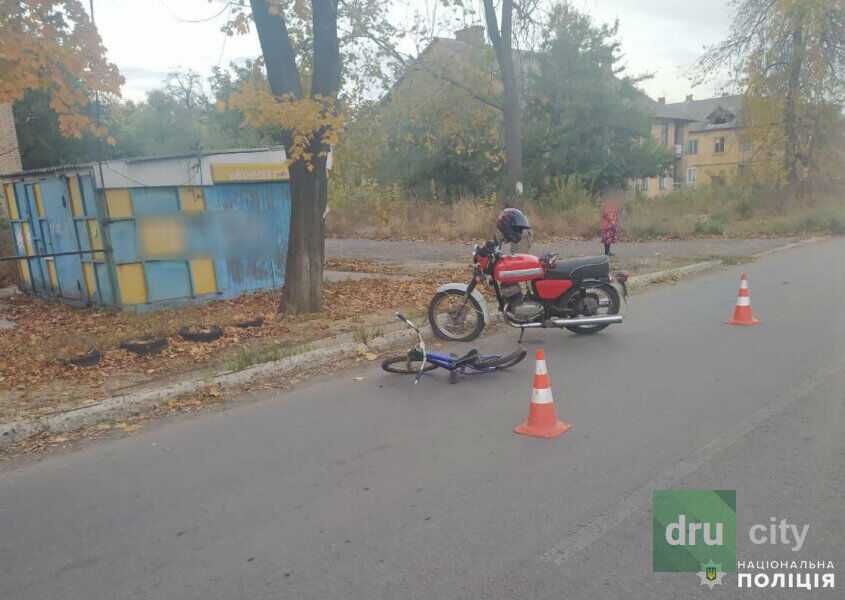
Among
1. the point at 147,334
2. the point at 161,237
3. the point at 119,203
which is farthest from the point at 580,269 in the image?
the point at 119,203

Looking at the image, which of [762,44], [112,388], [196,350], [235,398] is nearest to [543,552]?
[235,398]

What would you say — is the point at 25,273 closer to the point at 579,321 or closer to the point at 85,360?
the point at 85,360

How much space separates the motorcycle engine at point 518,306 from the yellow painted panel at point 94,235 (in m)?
6.79

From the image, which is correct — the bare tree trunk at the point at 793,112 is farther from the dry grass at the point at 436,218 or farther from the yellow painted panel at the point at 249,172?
the yellow painted panel at the point at 249,172

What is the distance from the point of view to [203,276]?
11.5m

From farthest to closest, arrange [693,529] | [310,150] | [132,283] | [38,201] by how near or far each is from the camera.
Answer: [38,201]
[132,283]
[310,150]
[693,529]

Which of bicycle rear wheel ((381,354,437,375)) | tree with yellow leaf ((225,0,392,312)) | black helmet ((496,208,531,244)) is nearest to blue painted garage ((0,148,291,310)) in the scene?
tree with yellow leaf ((225,0,392,312))

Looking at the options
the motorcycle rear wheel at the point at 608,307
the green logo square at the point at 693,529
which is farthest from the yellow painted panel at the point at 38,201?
the green logo square at the point at 693,529

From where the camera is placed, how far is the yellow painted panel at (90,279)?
37.1ft

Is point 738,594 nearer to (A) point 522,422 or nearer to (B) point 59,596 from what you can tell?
(A) point 522,422

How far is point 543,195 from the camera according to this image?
2842cm

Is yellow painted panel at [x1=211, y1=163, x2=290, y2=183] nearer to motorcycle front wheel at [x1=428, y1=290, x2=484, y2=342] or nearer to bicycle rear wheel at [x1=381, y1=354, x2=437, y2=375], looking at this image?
motorcycle front wheel at [x1=428, y1=290, x2=484, y2=342]

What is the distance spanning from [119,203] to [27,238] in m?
3.83

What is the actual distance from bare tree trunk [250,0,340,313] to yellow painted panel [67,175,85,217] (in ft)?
13.2
